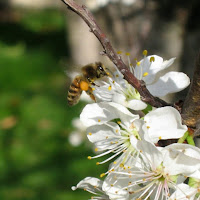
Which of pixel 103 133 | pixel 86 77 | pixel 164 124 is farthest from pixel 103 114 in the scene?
pixel 86 77

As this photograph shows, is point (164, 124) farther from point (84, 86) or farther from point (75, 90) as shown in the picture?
point (75, 90)

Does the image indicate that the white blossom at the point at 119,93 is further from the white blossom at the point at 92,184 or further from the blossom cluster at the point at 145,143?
the white blossom at the point at 92,184

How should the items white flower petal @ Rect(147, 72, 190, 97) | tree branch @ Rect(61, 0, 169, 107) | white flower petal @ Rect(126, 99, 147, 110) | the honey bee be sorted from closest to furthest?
1. tree branch @ Rect(61, 0, 169, 107)
2. white flower petal @ Rect(126, 99, 147, 110)
3. white flower petal @ Rect(147, 72, 190, 97)
4. the honey bee

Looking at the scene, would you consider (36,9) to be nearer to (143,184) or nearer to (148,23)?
(148,23)

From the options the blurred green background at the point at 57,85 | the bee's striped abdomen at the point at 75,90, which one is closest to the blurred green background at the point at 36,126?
the blurred green background at the point at 57,85

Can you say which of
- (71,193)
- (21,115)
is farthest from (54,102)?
(71,193)

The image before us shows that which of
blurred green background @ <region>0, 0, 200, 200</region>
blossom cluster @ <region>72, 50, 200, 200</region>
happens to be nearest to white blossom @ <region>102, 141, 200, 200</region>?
blossom cluster @ <region>72, 50, 200, 200</region>

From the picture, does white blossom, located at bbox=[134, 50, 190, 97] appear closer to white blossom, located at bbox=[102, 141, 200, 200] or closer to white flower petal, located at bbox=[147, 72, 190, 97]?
white flower petal, located at bbox=[147, 72, 190, 97]
